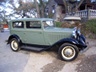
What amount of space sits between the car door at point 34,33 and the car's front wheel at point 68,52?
4.11 ft

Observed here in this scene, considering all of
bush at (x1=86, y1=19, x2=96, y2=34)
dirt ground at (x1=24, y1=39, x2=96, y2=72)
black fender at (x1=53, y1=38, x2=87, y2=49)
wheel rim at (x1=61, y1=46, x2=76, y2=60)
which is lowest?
dirt ground at (x1=24, y1=39, x2=96, y2=72)

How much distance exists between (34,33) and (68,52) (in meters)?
2.10

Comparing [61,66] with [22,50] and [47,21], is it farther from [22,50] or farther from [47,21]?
[22,50]

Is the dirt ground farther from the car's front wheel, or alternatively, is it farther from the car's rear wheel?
the car's rear wheel

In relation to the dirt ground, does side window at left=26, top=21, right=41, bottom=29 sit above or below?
above

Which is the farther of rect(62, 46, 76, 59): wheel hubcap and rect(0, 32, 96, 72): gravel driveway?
rect(62, 46, 76, 59): wheel hubcap

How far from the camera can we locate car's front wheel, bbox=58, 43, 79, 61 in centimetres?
625

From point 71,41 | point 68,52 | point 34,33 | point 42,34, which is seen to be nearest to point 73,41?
point 71,41

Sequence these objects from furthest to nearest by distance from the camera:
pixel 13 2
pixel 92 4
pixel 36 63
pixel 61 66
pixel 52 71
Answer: pixel 13 2 < pixel 92 4 < pixel 36 63 < pixel 61 66 < pixel 52 71

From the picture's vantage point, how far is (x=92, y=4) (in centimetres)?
2528

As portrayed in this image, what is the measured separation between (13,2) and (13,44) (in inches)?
1156

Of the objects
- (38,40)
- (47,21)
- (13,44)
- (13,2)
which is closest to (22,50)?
(13,44)

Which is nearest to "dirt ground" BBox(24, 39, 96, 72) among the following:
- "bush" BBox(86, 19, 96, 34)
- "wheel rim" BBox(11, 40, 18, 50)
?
"wheel rim" BBox(11, 40, 18, 50)

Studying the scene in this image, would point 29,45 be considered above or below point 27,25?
below
